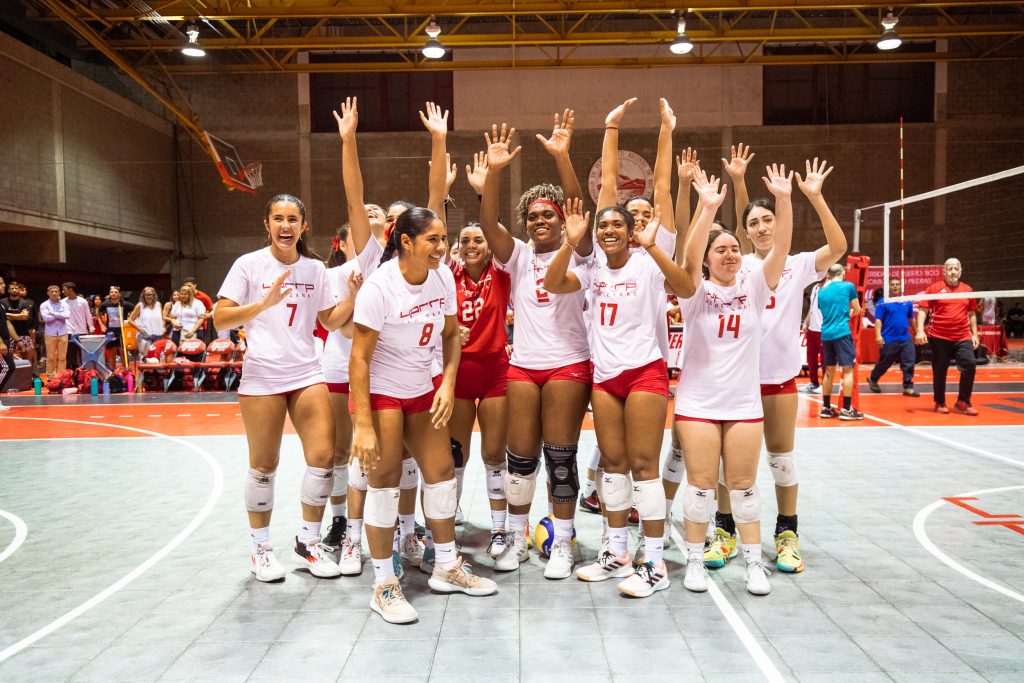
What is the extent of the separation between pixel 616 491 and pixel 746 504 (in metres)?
0.66

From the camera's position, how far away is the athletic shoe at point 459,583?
3.60 metres

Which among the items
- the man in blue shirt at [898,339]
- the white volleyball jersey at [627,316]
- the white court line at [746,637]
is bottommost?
the white court line at [746,637]

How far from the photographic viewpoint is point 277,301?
364 centimetres

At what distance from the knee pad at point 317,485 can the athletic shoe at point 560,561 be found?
128 cm

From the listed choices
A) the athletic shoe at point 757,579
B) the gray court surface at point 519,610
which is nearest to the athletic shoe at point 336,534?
the gray court surface at point 519,610

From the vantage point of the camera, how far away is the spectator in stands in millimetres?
12969

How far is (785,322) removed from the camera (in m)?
4.08

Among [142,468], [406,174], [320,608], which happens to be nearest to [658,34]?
[406,174]

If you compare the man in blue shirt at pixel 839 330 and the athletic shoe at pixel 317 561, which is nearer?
the athletic shoe at pixel 317 561

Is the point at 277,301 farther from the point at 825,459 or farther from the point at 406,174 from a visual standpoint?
the point at 406,174

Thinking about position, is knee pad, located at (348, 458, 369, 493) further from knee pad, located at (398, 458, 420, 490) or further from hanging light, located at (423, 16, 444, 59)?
hanging light, located at (423, 16, 444, 59)

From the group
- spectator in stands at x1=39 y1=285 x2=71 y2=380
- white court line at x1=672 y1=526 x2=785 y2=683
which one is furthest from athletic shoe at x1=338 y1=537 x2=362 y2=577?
spectator in stands at x1=39 y1=285 x2=71 y2=380

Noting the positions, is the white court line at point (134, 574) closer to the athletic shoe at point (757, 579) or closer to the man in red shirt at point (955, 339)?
the athletic shoe at point (757, 579)

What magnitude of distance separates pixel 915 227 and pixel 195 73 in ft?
65.6
